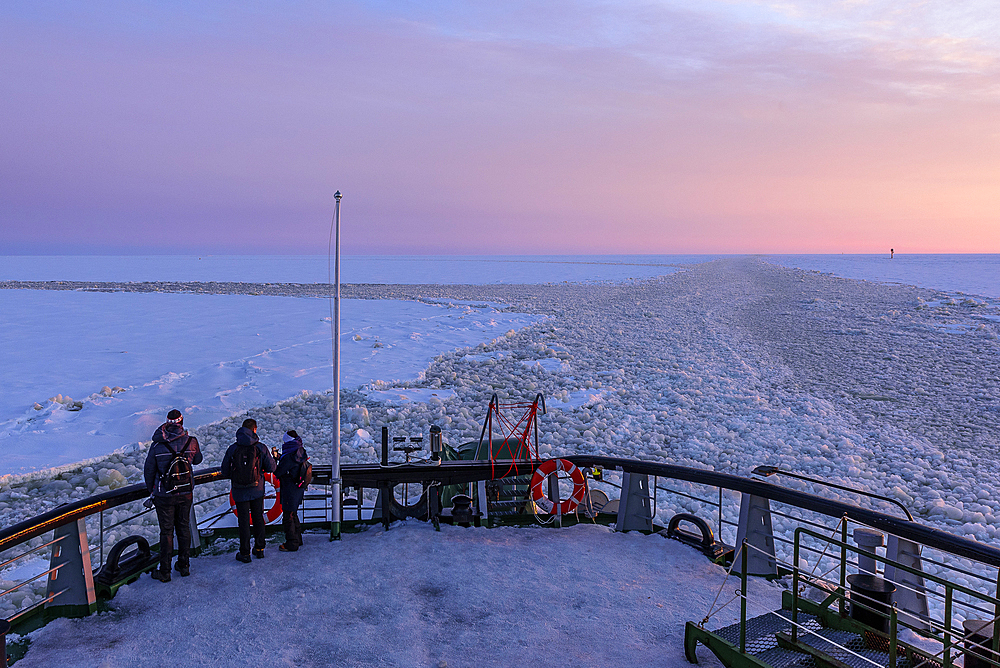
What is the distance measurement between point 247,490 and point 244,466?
30 cm

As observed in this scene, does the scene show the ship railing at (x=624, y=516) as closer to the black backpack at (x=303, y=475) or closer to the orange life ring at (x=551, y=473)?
the orange life ring at (x=551, y=473)

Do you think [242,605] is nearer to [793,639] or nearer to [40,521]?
[40,521]

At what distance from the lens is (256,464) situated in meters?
6.70

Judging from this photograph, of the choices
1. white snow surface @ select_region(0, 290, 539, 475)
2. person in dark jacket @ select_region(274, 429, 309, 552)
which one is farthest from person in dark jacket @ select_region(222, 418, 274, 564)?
white snow surface @ select_region(0, 290, 539, 475)

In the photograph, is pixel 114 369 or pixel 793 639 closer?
pixel 793 639

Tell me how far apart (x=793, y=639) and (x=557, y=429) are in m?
11.2

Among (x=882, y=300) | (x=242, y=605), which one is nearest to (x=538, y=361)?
(x=242, y=605)

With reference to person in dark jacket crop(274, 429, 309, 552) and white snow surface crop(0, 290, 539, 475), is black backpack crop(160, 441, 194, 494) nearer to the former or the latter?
person in dark jacket crop(274, 429, 309, 552)

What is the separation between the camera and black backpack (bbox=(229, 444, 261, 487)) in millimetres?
6590

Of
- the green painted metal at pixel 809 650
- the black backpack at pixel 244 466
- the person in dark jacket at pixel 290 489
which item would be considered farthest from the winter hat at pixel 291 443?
the green painted metal at pixel 809 650

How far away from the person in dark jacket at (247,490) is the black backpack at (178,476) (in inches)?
14.6

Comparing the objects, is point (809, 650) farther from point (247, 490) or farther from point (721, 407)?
point (721, 407)

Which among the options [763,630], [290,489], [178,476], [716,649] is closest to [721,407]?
[763,630]

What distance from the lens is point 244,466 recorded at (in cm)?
662
